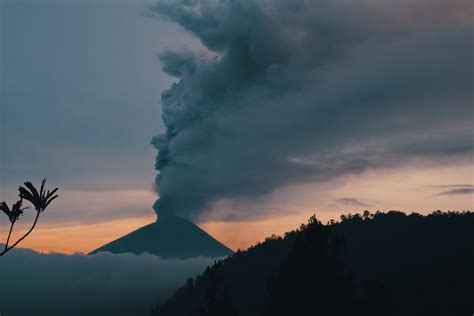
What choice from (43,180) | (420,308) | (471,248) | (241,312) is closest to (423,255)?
(471,248)

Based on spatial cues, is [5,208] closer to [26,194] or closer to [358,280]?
[26,194]

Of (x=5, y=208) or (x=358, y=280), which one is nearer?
(x=5, y=208)

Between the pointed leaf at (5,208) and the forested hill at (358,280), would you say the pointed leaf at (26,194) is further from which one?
the forested hill at (358,280)

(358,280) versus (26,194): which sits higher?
(358,280)

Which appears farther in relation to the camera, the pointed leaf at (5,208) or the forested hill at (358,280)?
the forested hill at (358,280)

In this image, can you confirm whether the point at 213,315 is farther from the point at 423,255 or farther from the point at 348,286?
the point at 423,255

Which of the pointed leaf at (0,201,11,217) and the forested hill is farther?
the forested hill

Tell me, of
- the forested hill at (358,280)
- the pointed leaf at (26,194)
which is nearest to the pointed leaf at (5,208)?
the pointed leaf at (26,194)

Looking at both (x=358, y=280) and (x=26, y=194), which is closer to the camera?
(x=26, y=194)

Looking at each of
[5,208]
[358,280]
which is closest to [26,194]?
[5,208]

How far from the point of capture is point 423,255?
184 metres

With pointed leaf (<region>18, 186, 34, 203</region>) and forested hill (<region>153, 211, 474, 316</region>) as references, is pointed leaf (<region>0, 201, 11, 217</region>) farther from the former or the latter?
forested hill (<region>153, 211, 474, 316</region>)

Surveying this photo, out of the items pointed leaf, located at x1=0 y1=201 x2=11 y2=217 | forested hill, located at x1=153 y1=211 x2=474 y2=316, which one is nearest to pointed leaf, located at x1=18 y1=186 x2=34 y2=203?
pointed leaf, located at x1=0 y1=201 x2=11 y2=217

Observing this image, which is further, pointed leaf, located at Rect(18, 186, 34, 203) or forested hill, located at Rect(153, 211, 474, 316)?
forested hill, located at Rect(153, 211, 474, 316)
